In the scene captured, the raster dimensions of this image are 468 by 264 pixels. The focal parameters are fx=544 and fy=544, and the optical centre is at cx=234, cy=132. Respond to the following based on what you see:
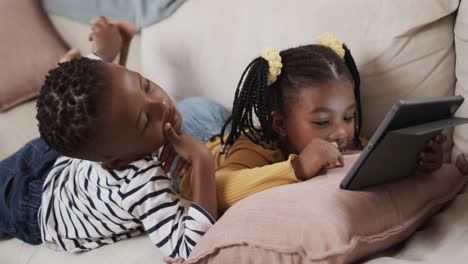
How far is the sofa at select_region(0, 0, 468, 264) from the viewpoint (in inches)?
47.7

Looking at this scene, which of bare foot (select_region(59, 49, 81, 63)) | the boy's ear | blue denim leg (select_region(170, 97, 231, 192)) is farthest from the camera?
bare foot (select_region(59, 49, 81, 63))

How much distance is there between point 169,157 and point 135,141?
13 cm

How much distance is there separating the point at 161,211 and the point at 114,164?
145mm

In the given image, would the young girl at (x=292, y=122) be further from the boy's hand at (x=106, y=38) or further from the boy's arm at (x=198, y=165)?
the boy's hand at (x=106, y=38)

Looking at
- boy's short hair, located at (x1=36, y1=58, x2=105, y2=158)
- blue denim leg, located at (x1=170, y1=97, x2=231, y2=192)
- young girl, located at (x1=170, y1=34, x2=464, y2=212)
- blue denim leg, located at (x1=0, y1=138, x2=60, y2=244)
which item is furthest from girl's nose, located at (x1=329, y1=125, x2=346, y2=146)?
blue denim leg, located at (x1=0, y1=138, x2=60, y2=244)

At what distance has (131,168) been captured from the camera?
46.4 inches

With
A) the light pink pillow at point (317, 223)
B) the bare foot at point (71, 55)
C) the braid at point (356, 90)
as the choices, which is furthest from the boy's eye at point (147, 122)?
the bare foot at point (71, 55)

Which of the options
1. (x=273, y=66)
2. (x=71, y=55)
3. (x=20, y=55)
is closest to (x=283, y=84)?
(x=273, y=66)

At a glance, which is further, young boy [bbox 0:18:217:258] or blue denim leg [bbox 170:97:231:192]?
blue denim leg [bbox 170:97:231:192]

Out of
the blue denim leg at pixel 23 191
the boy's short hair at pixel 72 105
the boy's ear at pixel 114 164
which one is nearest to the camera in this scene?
the boy's short hair at pixel 72 105

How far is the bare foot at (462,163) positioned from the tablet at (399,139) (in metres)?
0.19

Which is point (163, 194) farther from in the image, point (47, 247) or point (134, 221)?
point (47, 247)

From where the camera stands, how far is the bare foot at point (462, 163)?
1.19 meters

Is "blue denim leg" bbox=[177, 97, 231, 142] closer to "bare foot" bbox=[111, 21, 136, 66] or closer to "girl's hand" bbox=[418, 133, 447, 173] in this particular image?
"bare foot" bbox=[111, 21, 136, 66]
